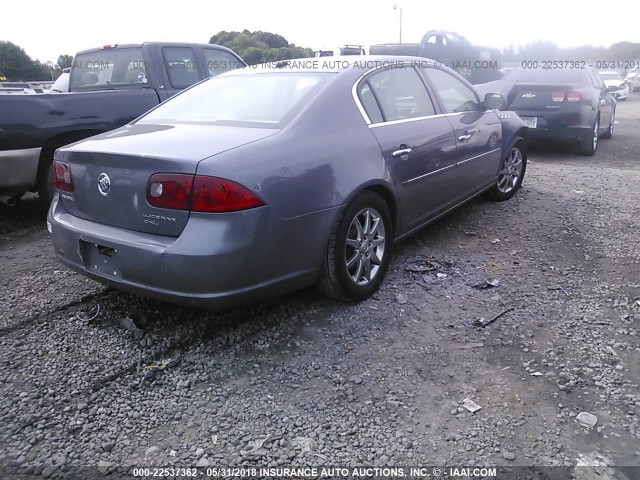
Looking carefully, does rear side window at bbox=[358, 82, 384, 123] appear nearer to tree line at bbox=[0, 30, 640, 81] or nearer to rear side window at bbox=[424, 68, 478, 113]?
rear side window at bbox=[424, 68, 478, 113]

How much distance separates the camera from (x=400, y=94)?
13.7ft

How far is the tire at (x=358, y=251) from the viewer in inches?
133

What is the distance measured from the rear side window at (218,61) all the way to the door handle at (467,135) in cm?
363

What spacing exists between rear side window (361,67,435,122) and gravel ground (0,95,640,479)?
3.78ft

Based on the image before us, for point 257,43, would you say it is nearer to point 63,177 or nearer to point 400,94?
point 400,94

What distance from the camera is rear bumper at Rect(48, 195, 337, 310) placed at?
9.04ft

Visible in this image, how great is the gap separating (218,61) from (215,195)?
5.16m

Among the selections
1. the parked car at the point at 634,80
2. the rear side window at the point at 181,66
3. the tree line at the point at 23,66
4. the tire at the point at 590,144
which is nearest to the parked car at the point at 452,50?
the tire at the point at 590,144

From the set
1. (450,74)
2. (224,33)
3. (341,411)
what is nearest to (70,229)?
(341,411)

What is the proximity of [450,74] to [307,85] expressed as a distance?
1976mm

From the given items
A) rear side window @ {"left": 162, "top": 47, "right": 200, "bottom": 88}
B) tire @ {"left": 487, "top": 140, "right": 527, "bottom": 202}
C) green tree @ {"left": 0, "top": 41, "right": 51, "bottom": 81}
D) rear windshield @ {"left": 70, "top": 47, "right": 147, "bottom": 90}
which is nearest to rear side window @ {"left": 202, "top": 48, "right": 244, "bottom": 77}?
rear side window @ {"left": 162, "top": 47, "right": 200, "bottom": 88}

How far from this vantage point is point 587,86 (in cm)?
888

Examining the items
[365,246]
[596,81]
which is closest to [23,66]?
[596,81]

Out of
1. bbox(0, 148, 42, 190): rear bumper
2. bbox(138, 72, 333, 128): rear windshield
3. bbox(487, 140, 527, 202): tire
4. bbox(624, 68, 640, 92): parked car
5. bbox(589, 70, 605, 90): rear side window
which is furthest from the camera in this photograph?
bbox(624, 68, 640, 92): parked car
